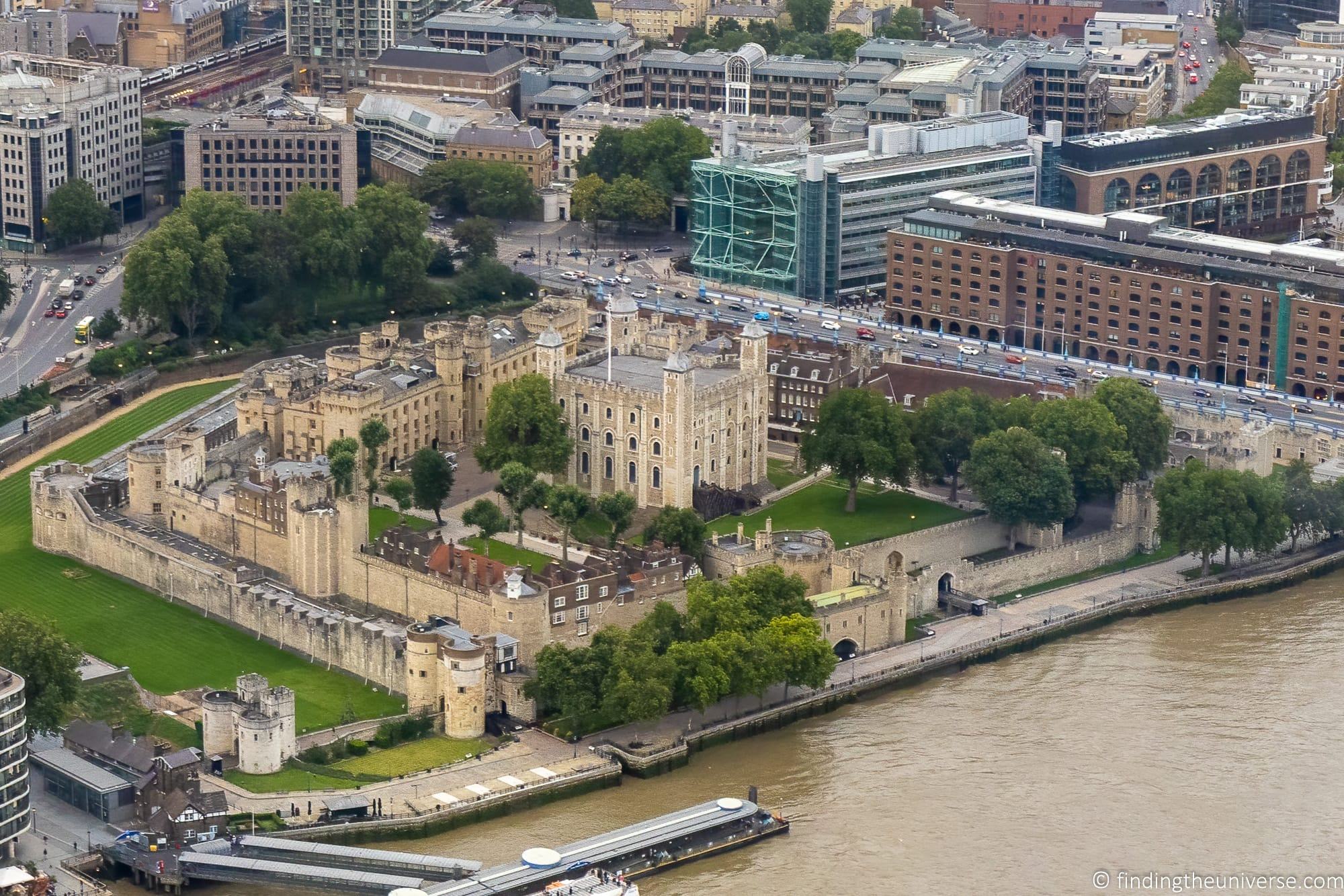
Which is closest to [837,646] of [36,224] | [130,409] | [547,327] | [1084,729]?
[1084,729]

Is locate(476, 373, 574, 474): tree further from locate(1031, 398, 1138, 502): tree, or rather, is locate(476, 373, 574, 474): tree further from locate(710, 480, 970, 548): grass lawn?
locate(1031, 398, 1138, 502): tree

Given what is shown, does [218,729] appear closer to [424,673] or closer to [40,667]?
[40,667]

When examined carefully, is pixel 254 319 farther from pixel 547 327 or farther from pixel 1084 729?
pixel 1084 729

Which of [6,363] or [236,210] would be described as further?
[236,210]

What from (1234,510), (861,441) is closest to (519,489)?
(861,441)

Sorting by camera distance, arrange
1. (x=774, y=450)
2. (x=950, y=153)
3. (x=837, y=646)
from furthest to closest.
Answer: (x=950, y=153)
(x=774, y=450)
(x=837, y=646)

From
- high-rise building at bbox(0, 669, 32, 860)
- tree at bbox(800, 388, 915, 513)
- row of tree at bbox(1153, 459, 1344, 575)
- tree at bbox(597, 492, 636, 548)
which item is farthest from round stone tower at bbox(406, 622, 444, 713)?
row of tree at bbox(1153, 459, 1344, 575)

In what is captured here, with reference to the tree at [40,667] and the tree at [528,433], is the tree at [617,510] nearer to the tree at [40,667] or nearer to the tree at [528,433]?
the tree at [528,433]
